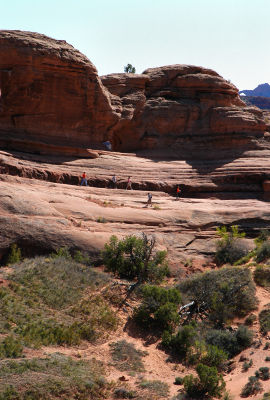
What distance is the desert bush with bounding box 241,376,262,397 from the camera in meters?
11.3

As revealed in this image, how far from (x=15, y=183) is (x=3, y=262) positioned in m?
5.01

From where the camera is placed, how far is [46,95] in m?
28.5

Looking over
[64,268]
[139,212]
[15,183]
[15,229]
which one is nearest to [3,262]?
[15,229]

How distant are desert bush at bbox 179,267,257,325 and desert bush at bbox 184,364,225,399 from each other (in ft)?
14.6

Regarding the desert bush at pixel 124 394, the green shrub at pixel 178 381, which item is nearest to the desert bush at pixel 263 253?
the green shrub at pixel 178 381

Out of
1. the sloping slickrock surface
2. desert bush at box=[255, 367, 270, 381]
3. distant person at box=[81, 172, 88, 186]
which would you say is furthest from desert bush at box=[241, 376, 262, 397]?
distant person at box=[81, 172, 88, 186]

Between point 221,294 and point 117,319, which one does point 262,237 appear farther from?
point 117,319

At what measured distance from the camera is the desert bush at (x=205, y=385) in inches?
457

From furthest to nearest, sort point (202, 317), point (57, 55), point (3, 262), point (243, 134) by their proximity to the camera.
→ point (243, 134) → point (57, 55) → point (3, 262) → point (202, 317)

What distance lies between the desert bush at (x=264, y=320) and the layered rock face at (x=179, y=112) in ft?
60.5

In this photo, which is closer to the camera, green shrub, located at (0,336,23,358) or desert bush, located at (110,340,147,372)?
green shrub, located at (0,336,23,358)

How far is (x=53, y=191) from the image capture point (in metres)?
22.3

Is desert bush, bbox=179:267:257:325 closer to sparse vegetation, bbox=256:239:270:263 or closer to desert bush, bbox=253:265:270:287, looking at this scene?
desert bush, bbox=253:265:270:287

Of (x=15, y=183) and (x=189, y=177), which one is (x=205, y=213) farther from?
(x=15, y=183)
